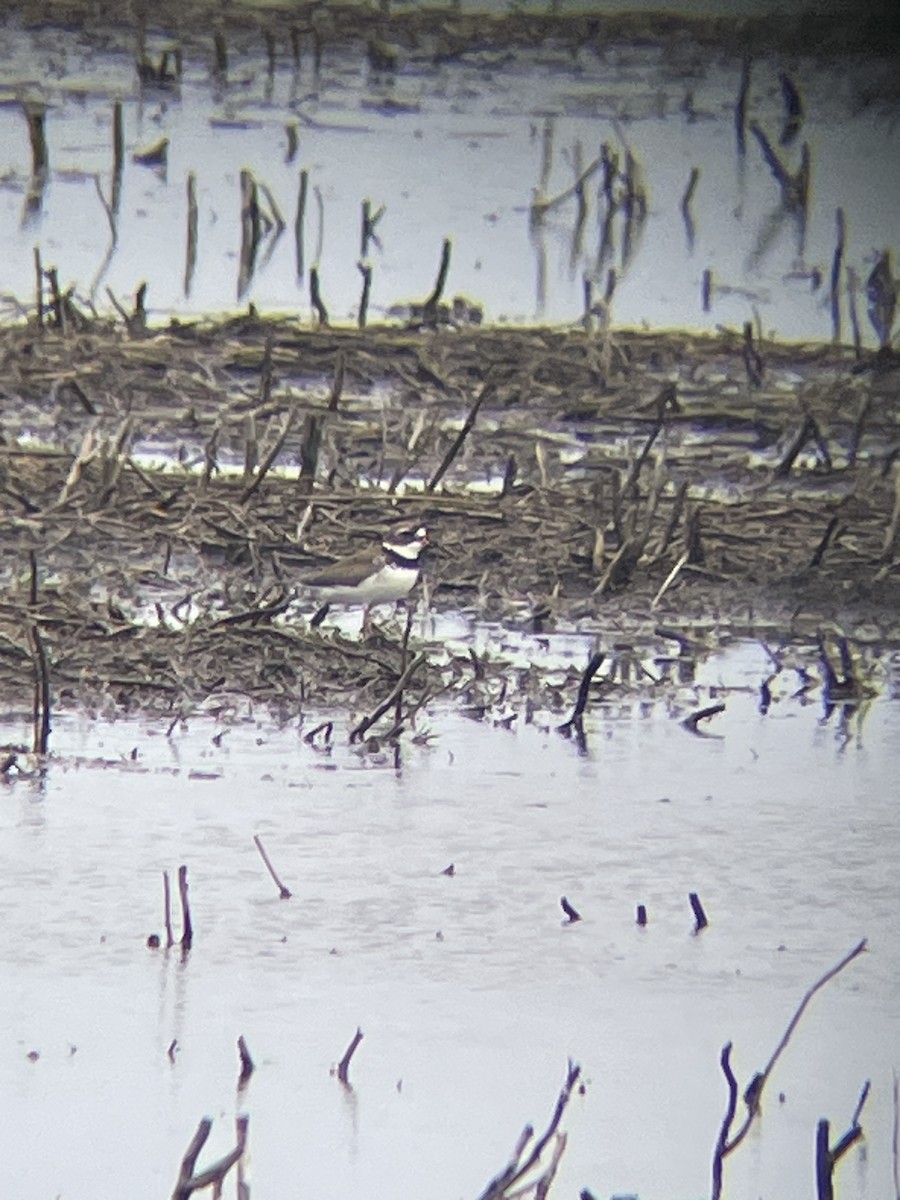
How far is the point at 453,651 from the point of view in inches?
226

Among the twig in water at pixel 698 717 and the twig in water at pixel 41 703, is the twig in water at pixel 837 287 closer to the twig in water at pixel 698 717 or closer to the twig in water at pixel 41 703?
the twig in water at pixel 698 717

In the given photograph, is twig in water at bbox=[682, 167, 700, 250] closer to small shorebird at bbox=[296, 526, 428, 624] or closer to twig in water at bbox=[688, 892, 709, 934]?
small shorebird at bbox=[296, 526, 428, 624]

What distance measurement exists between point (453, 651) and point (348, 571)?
30 centimetres

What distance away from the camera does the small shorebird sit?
563 cm

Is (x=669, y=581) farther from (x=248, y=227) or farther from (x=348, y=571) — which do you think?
(x=248, y=227)

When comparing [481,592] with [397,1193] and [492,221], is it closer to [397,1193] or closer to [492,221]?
[397,1193]

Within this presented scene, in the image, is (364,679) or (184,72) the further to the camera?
(184,72)

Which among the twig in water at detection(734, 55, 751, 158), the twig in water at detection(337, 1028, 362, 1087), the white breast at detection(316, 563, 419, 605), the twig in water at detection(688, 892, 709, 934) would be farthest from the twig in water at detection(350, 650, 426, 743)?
the twig in water at detection(734, 55, 751, 158)

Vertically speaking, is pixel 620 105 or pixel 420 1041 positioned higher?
pixel 620 105

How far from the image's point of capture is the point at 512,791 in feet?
15.9

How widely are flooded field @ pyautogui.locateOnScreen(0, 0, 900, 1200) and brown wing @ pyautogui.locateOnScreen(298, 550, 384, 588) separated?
3cm

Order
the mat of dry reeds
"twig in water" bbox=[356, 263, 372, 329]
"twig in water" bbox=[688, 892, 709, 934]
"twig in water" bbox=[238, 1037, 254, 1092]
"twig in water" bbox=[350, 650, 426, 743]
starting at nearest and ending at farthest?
"twig in water" bbox=[238, 1037, 254, 1092], "twig in water" bbox=[688, 892, 709, 934], "twig in water" bbox=[350, 650, 426, 743], the mat of dry reeds, "twig in water" bbox=[356, 263, 372, 329]

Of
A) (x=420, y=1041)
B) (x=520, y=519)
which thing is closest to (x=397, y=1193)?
(x=420, y=1041)

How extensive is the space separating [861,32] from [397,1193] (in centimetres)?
986
